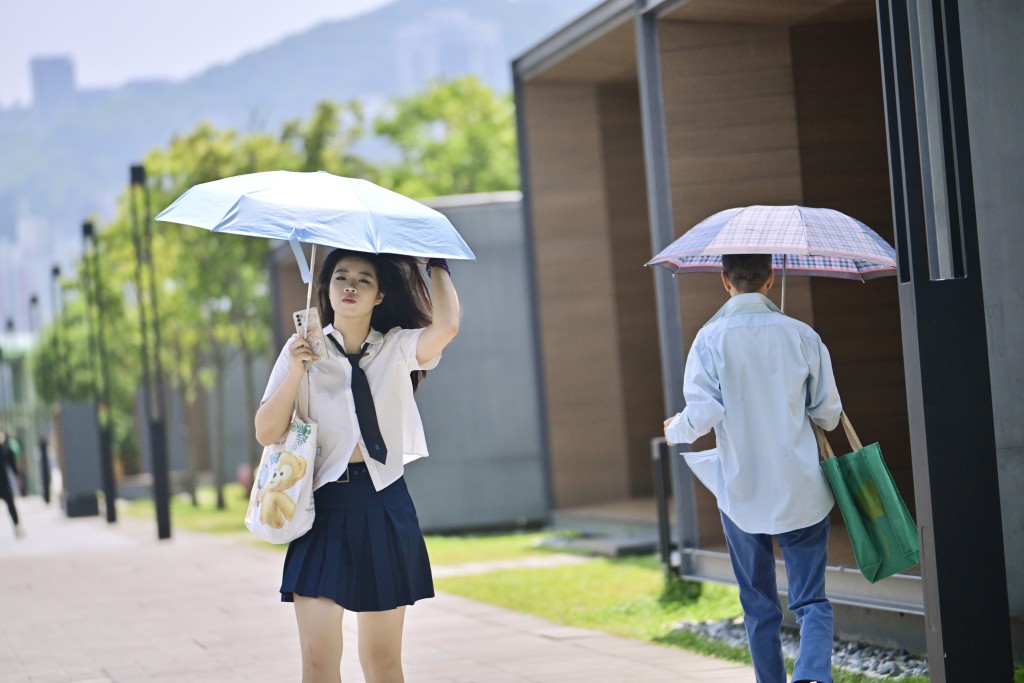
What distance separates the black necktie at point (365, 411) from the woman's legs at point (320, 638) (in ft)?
1.57

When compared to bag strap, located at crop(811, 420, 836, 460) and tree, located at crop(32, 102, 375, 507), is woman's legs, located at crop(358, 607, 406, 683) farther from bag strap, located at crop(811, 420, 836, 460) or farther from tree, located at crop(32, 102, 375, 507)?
tree, located at crop(32, 102, 375, 507)

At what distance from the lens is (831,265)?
239 inches

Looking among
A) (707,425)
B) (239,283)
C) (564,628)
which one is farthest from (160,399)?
(707,425)

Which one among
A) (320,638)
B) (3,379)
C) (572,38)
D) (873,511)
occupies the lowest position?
(320,638)

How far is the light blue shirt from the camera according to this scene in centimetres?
499

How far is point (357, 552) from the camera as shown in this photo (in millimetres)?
4340

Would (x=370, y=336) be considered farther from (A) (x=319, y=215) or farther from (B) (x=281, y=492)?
(B) (x=281, y=492)

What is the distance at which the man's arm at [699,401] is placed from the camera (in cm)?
501

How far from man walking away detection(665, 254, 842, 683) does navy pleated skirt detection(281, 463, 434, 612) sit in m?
1.20

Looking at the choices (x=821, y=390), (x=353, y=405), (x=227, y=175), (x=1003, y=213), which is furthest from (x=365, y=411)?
(x=227, y=175)

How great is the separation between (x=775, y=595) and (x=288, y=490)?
1906mm

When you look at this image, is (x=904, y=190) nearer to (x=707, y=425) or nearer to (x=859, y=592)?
(x=707, y=425)

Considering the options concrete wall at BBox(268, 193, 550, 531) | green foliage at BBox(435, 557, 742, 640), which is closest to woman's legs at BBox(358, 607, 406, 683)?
green foliage at BBox(435, 557, 742, 640)

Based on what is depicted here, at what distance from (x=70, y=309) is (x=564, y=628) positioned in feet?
221
